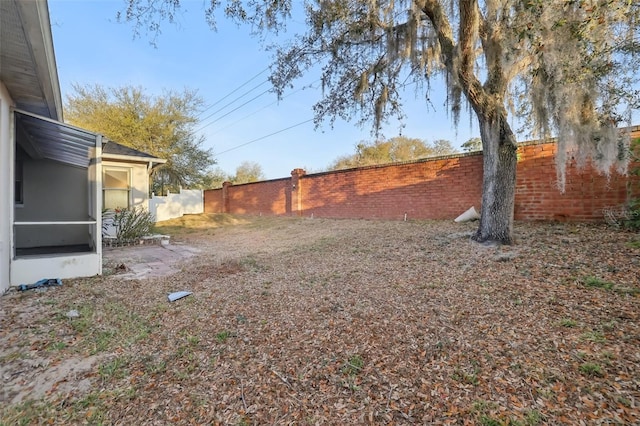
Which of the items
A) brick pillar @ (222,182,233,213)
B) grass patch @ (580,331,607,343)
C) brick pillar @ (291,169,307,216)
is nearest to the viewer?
grass patch @ (580,331,607,343)

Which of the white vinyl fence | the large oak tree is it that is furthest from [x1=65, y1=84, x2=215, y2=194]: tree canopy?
the large oak tree

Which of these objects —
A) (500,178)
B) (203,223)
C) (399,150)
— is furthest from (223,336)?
(399,150)

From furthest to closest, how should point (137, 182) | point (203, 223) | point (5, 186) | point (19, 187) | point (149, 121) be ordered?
1. point (149, 121)
2. point (203, 223)
3. point (137, 182)
4. point (19, 187)
5. point (5, 186)

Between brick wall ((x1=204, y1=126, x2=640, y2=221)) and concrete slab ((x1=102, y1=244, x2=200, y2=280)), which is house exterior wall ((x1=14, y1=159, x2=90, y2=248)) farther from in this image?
brick wall ((x1=204, y1=126, x2=640, y2=221))

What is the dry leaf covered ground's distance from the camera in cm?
176

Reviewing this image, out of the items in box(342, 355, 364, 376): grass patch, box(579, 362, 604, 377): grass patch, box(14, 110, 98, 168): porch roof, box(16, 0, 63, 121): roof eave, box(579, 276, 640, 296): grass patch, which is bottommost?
box(342, 355, 364, 376): grass patch

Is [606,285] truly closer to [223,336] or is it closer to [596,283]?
[596,283]

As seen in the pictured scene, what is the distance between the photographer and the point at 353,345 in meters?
2.39

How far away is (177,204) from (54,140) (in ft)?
42.9

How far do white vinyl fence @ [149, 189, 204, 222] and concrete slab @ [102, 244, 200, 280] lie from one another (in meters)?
8.93

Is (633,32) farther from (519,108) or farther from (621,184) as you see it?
(621,184)

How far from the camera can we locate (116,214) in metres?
7.62

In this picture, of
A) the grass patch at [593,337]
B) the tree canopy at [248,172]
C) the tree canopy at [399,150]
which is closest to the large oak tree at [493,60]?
the grass patch at [593,337]

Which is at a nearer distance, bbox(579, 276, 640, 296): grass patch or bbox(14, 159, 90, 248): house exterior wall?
bbox(579, 276, 640, 296): grass patch
